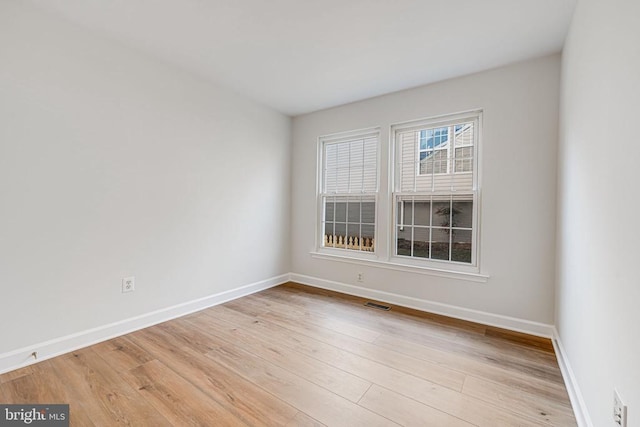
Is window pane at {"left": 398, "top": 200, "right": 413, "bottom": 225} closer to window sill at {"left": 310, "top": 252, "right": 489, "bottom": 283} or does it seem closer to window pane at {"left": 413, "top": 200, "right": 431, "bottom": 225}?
window pane at {"left": 413, "top": 200, "right": 431, "bottom": 225}

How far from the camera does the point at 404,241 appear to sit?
338cm

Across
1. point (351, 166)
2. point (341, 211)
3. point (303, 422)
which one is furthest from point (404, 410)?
point (351, 166)

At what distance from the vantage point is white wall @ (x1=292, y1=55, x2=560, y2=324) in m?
2.49

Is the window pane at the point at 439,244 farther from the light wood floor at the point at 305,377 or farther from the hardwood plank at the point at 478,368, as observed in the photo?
the hardwood plank at the point at 478,368

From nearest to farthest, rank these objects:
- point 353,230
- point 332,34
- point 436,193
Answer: point 332,34
point 436,193
point 353,230

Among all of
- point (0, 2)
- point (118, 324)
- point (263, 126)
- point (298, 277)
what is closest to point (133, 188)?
point (118, 324)

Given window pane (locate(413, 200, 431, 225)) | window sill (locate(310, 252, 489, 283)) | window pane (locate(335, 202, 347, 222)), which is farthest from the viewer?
window pane (locate(335, 202, 347, 222))

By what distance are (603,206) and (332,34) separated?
214cm

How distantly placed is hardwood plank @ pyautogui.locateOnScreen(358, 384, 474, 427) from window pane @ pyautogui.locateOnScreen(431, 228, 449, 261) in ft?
5.85

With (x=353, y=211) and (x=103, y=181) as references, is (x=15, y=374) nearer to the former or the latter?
(x=103, y=181)

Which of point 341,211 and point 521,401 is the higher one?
point 341,211

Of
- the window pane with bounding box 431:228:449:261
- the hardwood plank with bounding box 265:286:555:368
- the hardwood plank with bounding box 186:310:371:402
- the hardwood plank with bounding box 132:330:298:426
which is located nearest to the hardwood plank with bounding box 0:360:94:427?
the hardwood plank with bounding box 132:330:298:426

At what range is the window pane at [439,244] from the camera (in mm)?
3082

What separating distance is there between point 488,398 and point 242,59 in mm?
3342
